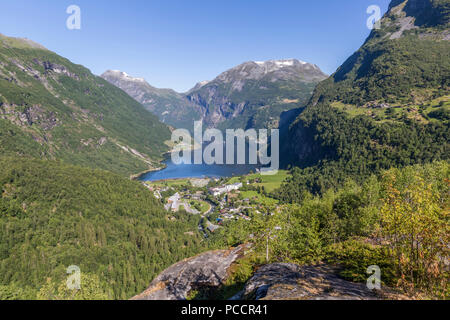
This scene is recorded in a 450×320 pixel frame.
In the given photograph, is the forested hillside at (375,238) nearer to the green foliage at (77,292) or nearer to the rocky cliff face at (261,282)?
the rocky cliff face at (261,282)

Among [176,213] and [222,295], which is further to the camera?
[176,213]

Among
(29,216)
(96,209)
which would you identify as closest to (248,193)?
(96,209)

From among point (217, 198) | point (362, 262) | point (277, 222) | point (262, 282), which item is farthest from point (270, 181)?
point (262, 282)

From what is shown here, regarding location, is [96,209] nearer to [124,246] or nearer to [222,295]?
[124,246]

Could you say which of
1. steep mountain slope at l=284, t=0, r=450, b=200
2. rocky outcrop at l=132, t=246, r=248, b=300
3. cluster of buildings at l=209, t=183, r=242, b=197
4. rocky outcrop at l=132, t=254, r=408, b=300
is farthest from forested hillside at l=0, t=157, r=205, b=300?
steep mountain slope at l=284, t=0, r=450, b=200

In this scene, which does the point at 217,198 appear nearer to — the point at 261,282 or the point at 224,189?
the point at 224,189
